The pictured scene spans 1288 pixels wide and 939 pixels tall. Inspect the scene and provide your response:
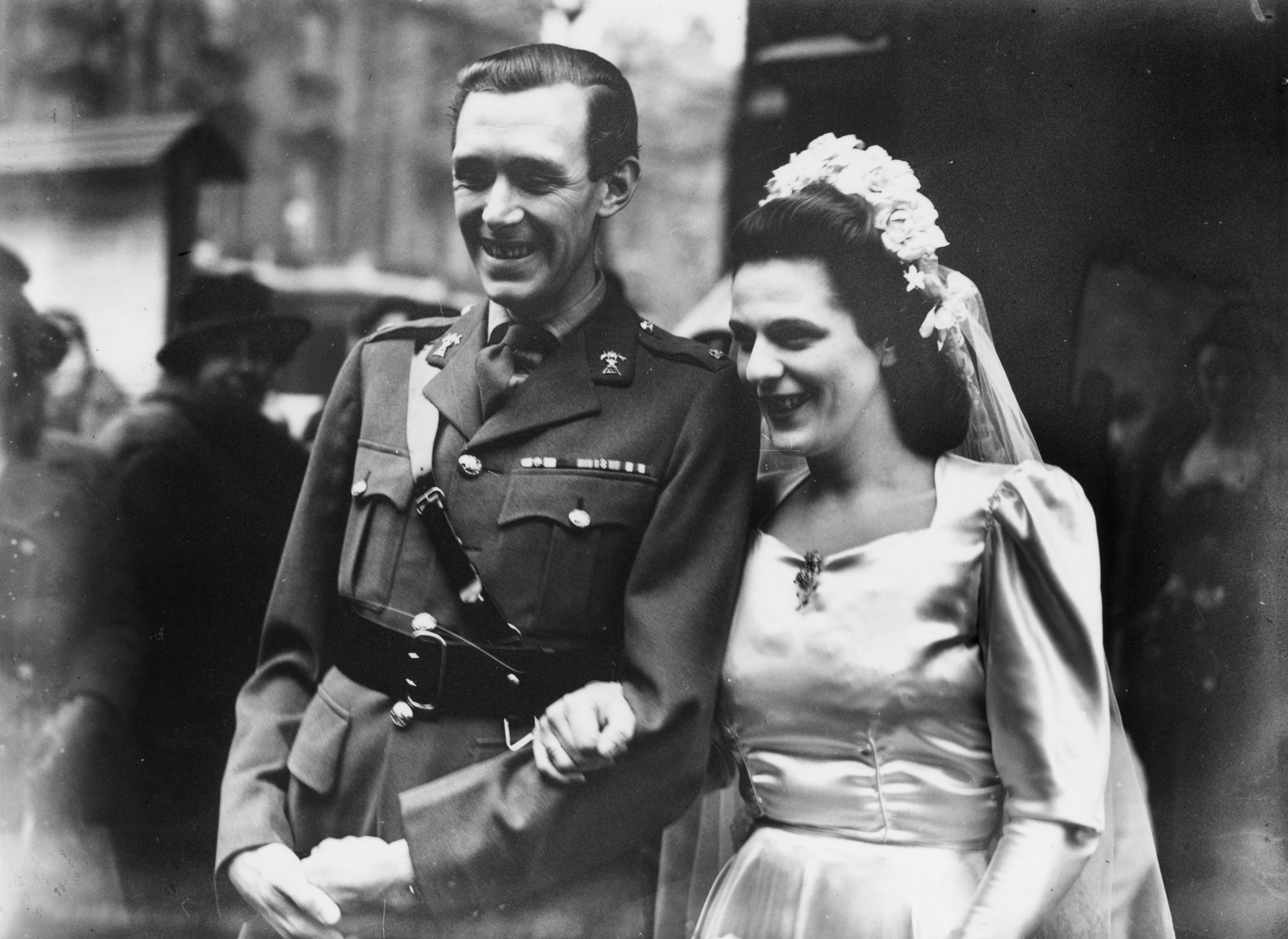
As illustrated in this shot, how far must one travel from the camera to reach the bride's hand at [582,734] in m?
2.82

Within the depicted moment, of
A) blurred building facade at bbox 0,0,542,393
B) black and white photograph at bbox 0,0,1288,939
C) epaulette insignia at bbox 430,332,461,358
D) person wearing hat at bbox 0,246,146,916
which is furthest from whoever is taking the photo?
person wearing hat at bbox 0,246,146,916

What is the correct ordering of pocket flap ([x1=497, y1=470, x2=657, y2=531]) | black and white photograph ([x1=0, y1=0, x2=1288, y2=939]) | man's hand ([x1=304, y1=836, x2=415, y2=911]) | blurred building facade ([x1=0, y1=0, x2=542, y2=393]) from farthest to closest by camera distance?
blurred building facade ([x1=0, y1=0, x2=542, y2=393]) → man's hand ([x1=304, y1=836, x2=415, y2=911]) → pocket flap ([x1=497, y1=470, x2=657, y2=531]) → black and white photograph ([x1=0, y1=0, x2=1288, y2=939])

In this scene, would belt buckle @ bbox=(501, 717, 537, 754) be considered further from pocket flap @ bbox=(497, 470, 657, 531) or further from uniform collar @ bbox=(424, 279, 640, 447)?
uniform collar @ bbox=(424, 279, 640, 447)

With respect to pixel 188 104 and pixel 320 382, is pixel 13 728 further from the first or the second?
pixel 188 104

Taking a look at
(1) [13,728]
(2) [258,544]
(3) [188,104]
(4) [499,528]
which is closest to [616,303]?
(4) [499,528]

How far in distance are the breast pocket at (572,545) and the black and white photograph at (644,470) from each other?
0.04 ft

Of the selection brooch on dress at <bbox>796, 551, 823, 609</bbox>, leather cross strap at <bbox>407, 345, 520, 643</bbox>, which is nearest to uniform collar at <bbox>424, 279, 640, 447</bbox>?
leather cross strap at <bbox>407, 345, 520, 643</bbox>

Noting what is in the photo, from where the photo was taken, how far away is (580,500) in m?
2.86

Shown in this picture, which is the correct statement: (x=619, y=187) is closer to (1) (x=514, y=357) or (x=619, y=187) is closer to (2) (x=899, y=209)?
(1) (x=514, y=357)

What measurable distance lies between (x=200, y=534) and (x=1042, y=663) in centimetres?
216

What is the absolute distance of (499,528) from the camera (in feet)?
9.46

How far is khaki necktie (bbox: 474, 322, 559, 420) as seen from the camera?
2.95 metres

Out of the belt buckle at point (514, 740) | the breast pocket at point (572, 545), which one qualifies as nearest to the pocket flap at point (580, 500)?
the breast pocket at point (572, 545)

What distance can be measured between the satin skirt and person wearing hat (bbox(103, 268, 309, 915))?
4.74 ft
